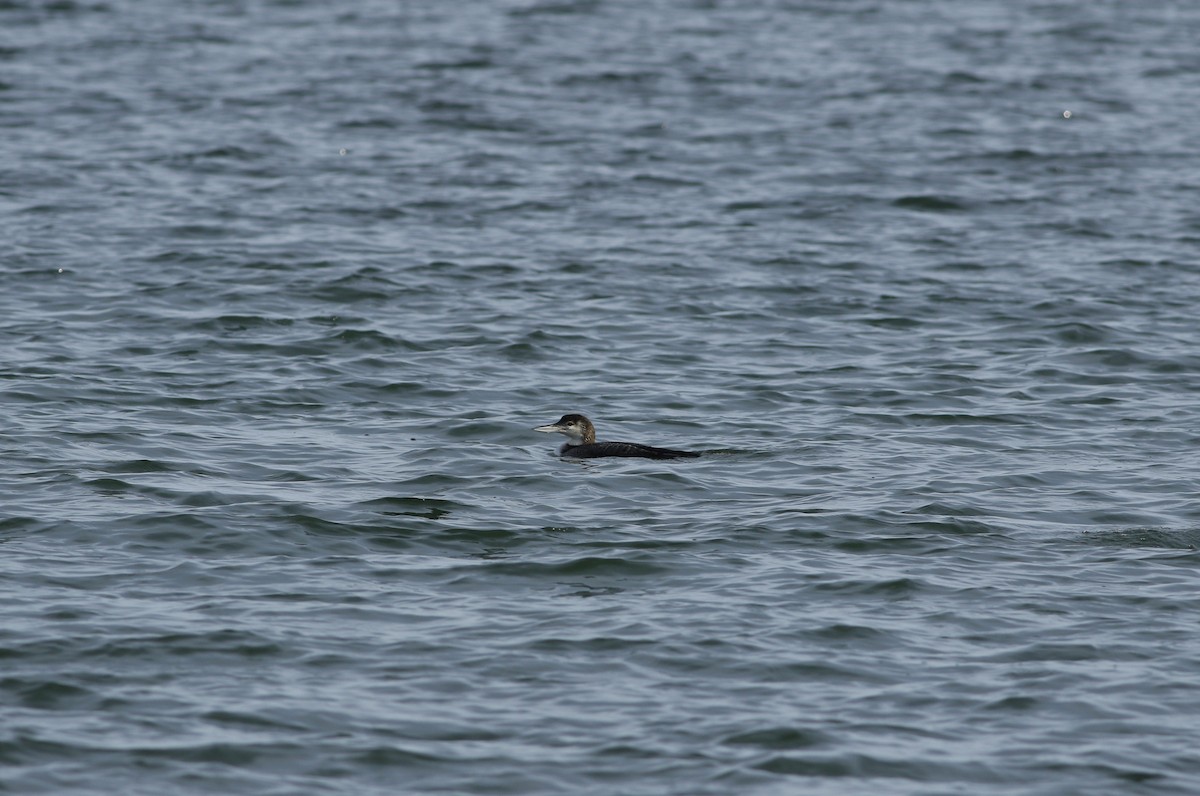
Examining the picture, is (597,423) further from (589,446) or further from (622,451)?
(622,451)

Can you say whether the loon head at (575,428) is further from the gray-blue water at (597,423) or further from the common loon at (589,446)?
the gray-blue water at (597,423)

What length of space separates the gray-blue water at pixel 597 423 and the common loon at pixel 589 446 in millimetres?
166

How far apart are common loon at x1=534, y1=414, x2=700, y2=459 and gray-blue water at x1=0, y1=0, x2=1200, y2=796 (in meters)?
0.17

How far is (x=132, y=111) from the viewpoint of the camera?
28.1 m

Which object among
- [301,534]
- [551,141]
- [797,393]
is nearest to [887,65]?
[551,141]

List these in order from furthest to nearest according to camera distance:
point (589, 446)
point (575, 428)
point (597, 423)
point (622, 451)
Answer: point (597, 423) → point (575, 428) → point (589, 446) → point (622, 451)

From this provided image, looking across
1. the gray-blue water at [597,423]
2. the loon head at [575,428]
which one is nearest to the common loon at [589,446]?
the loon head at [575,428]

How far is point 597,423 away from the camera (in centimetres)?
1572

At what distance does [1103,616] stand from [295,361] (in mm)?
8776

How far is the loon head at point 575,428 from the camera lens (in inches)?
571

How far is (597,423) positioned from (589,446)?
1402 mm

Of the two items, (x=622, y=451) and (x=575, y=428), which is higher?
(x=575, y=428)

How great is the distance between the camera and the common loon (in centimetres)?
1406

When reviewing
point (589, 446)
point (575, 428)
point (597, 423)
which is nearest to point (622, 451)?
point (589, 446)
